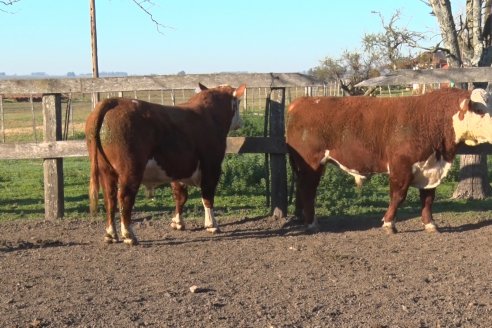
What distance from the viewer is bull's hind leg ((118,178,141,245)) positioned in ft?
24.2

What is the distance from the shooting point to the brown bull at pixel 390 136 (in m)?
7.86

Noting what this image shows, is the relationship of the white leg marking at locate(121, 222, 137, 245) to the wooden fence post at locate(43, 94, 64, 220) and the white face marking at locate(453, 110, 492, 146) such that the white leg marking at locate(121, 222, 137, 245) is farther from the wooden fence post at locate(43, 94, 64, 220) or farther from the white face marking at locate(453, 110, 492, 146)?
the white face marking at locate(453, 110, 492, 146)

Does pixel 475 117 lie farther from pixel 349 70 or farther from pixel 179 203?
pixel 349 70

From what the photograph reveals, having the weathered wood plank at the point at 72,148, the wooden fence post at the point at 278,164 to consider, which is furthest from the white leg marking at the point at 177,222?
the wooden fence post at the point at 278,164

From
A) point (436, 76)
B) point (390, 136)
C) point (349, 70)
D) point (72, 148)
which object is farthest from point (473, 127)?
point (349, 70)

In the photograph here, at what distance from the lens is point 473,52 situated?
10.5 meters

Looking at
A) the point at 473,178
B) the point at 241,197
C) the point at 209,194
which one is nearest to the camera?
the point at 209,194

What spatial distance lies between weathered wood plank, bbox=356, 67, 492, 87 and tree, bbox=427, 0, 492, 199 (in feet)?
4.04

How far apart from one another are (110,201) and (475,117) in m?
4.00

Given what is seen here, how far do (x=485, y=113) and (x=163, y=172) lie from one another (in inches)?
139

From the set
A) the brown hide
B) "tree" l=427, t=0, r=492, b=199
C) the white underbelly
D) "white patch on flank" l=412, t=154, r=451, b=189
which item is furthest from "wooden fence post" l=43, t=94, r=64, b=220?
"tree" l=427, t=0, r=492, b=199

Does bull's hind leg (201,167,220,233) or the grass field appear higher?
bull's hind leg (201,167,220,233)

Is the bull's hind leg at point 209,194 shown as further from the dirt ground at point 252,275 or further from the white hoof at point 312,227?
the white hoof at point 312,227

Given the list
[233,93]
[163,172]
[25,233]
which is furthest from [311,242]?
[25,233]
